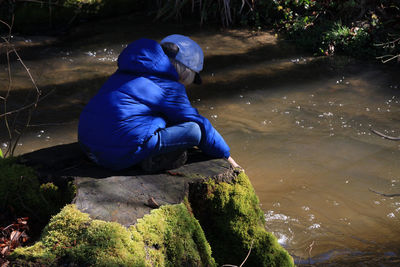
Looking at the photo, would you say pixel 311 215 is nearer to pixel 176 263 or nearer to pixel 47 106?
pixel 176 263

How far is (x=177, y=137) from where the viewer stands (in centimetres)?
366

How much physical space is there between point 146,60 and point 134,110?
1.19 feet

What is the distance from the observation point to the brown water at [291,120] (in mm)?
4616

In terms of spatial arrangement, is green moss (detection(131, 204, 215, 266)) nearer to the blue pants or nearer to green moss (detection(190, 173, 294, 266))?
green moss (detection(190, 173, 294, 266))

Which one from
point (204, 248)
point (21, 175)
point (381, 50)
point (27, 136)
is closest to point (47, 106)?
point (27, 136)

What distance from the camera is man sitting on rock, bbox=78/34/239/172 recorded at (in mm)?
3533

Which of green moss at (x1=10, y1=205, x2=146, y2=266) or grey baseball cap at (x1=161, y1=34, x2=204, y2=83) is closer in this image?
green moss at (x1=10, y1=205, x2=146, y2=266)

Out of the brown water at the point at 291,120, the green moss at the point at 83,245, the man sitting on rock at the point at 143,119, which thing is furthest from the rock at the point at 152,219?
the brown water at the point at 291,120

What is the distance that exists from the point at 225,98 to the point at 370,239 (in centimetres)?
347

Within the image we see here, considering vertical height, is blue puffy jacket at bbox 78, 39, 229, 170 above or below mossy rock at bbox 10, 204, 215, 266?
above

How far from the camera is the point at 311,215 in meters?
4.75

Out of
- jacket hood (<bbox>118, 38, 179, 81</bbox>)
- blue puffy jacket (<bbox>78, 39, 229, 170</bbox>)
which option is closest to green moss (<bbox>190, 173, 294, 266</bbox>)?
blue puffy jacket (<bbox>78, 39, 229, 170</bbox>)

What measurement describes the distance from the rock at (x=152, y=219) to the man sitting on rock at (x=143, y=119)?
129mm

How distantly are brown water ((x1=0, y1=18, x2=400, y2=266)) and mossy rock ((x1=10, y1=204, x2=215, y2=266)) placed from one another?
1.37m
